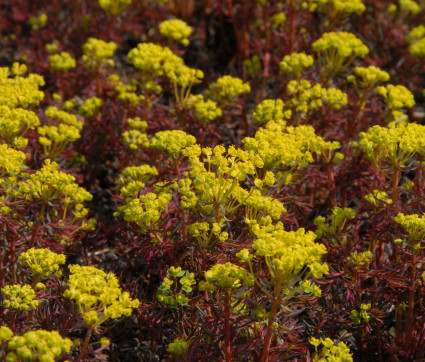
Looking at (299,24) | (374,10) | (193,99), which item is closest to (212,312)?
(193,99)

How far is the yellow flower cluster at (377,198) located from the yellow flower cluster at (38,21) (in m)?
4.54

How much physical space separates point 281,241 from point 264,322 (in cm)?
56

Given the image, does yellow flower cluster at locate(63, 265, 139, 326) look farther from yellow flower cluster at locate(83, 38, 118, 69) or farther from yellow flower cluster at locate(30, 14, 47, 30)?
yellow flower cluster at locate(30, 14, 47, 30)

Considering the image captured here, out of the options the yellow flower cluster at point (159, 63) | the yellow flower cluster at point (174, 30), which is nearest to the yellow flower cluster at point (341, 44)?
the yellow flower cluster at point (159, 63)

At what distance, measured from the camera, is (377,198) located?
13.4 feet

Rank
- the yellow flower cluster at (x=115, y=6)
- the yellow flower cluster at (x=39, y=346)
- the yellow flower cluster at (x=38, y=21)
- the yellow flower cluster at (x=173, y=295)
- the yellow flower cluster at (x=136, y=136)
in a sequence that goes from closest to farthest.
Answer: the yellow flower cluster at (x=39, y=346), the yellow flower cluster at (x=173, y=295), the yellow flower cluster at (x=136, y=136), the yellow flower cluster at (x=115, y=6), the yellow flower cluster at (x=38, y=21)

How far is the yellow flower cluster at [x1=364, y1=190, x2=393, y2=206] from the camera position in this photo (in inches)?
162

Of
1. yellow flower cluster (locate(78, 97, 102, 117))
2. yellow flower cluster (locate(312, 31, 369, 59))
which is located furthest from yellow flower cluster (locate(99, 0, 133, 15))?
yellow flower cluster (locate(312, 31, 369, 59))

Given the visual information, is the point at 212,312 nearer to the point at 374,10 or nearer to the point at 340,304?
the point at 340,304

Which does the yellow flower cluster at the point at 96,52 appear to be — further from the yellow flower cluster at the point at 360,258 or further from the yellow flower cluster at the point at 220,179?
the yellow flower cluster at the point at 360,258

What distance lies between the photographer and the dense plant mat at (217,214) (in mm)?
3283

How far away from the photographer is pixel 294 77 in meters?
5.20

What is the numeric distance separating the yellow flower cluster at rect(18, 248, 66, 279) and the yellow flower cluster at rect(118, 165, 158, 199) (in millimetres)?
761

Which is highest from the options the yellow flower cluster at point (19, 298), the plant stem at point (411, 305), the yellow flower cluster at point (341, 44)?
the yellow flower cluster at point (341, 44)
